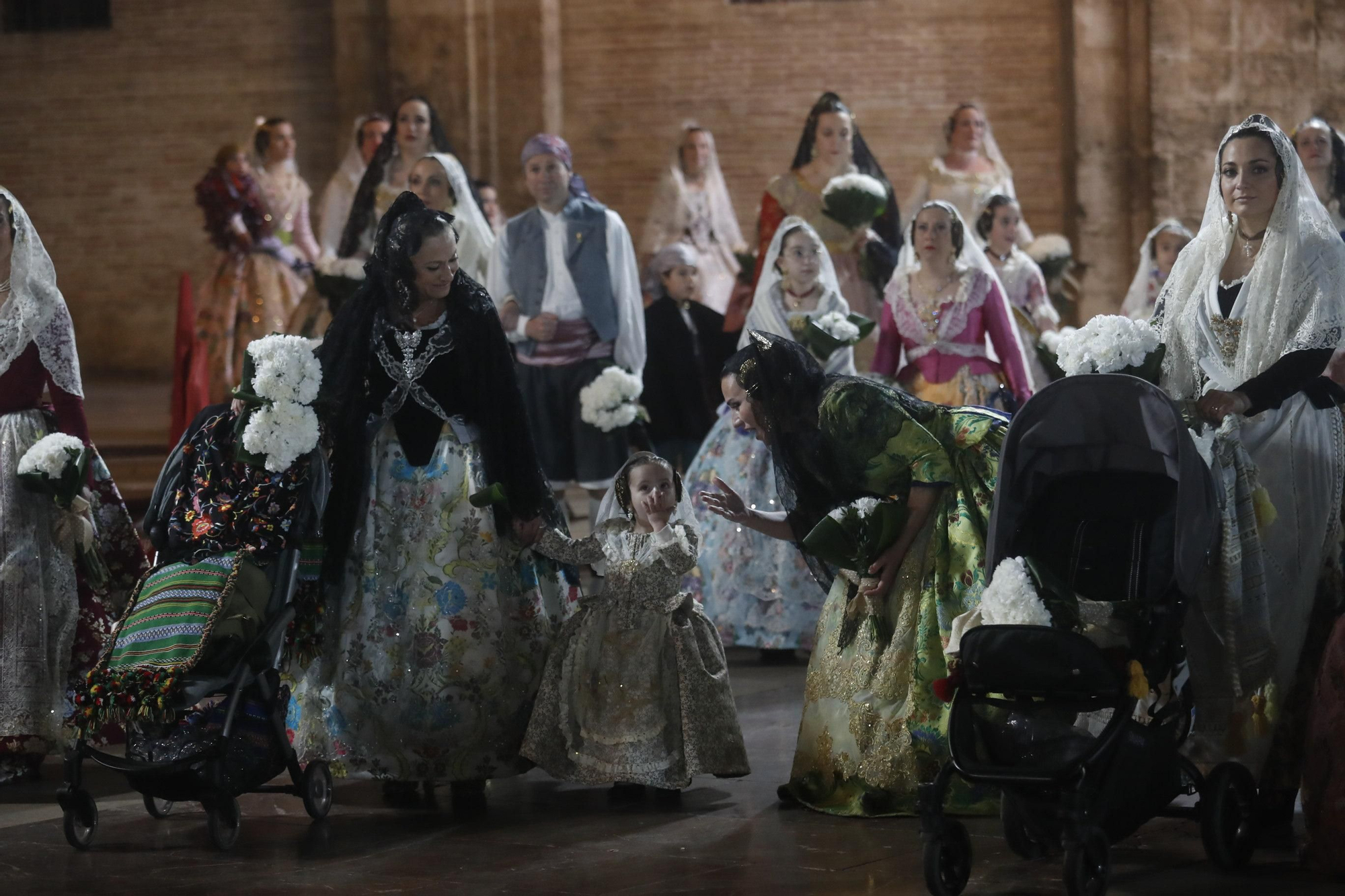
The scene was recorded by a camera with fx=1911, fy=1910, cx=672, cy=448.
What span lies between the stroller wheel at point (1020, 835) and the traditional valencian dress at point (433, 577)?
60.4 inches

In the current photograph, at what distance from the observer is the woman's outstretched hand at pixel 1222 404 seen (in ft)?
15.8

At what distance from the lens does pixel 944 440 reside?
5270 millimetres

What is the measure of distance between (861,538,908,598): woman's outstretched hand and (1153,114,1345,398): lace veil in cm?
89

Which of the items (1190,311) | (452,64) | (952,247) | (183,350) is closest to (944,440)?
(1190,311)

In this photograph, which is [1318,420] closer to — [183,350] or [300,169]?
[183,350]

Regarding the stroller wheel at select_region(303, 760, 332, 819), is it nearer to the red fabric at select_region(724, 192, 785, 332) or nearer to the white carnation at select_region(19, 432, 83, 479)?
the white carnation at select_region(19, 432, 83, 479)

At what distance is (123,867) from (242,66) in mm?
12217

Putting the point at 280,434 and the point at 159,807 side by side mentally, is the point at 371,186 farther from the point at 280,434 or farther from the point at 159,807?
the point at 159,807

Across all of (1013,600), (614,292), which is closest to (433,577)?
(1013,600)

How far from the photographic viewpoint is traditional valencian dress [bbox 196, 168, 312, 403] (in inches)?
431

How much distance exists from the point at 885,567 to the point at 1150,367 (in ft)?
2.90

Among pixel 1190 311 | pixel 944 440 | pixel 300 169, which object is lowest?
pixel 944 440

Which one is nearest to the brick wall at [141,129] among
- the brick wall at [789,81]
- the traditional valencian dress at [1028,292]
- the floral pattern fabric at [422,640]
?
the brick wall at [789,81]

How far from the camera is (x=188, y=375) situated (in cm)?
1091
